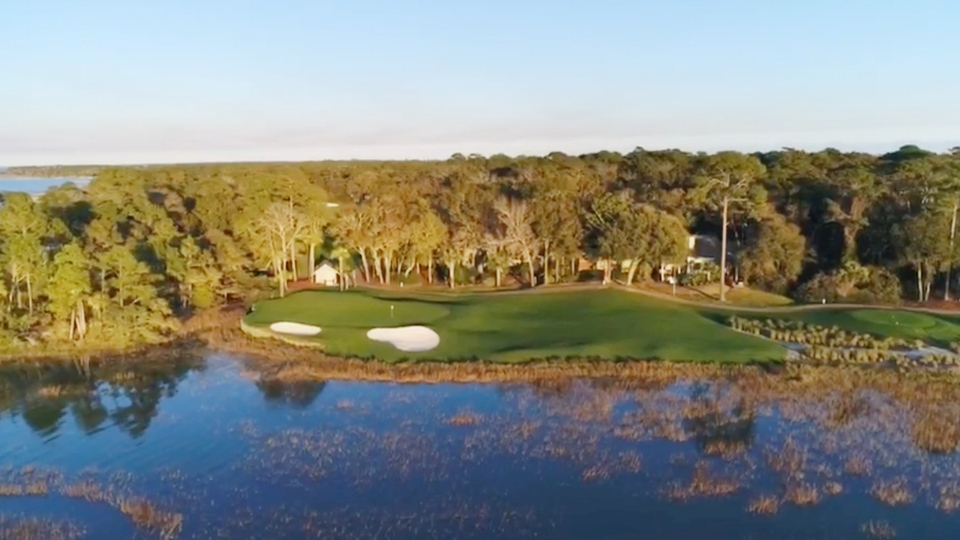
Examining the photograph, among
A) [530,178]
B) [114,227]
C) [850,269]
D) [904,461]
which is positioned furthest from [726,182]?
[114,227]

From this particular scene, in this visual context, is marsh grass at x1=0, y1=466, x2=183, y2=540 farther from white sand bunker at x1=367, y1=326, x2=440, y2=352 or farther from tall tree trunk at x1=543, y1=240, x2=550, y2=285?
tall tree trunk at x1=543, y1=240, x2=550, y2=285

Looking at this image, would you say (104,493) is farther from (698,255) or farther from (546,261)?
(698,255)

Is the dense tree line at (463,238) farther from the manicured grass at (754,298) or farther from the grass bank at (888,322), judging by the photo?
the grass bank at (888,322)

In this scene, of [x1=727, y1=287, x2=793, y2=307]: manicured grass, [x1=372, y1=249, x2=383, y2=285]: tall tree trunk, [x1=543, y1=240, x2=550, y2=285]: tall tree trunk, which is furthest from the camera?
[x1=372, y1=249, x2=383, y2=285]: tall tree trunk

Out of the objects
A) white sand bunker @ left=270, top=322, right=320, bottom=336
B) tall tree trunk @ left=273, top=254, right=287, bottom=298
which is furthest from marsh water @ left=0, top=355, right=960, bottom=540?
tall tree trunk @ left=273, top=254, right=287, bottom=298

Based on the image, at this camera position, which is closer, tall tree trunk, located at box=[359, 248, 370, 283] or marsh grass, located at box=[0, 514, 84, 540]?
marsh grass, located at box=[0, 514, 84, 540]

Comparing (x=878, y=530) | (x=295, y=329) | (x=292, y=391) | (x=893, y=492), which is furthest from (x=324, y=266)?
(x=878, y=530)
